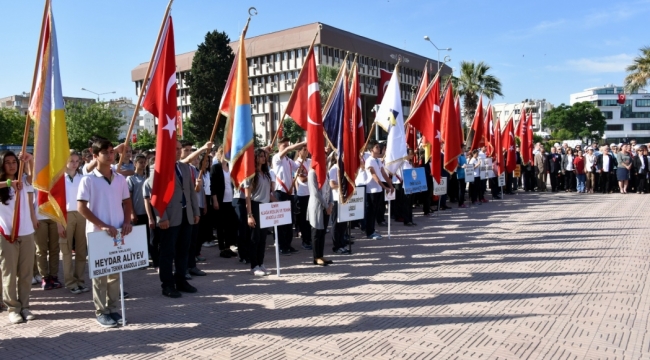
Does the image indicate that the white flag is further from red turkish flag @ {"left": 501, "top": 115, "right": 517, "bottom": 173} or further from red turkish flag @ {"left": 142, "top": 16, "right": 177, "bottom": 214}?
red turkish flag @ {"left": 501, "top": 115, "right": 517, "bottom": 173}

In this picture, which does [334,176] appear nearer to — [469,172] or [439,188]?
[439,188]

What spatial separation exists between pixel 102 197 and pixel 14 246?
1.28 metres

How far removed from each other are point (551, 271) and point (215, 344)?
18.0 feet

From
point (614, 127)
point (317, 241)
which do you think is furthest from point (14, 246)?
point (614, 127)

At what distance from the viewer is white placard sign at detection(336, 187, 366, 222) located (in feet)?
30.5

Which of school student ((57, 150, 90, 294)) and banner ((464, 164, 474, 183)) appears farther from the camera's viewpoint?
banner ((464, 164, 474, 183))

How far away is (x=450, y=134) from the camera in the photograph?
13.5 m

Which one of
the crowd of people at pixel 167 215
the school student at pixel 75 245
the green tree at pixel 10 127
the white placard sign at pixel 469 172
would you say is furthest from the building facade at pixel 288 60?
the school student at pixel 75 245

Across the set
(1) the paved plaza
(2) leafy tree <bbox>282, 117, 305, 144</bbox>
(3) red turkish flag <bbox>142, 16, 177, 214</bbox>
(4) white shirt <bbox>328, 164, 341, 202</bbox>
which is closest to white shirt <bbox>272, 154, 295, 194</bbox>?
(4) white shirt <bbox>328, 164, 341, 202</bbox>

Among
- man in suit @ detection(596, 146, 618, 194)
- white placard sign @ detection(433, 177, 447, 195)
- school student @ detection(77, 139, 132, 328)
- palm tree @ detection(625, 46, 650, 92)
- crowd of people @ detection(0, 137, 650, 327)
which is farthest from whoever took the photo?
palm tree @ detection(625, 46, 650, 92)

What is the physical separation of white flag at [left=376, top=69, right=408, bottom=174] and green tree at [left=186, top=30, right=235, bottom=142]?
4419 cm

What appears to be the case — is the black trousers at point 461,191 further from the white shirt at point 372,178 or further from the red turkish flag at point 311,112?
the red turkish flag at point 311,112

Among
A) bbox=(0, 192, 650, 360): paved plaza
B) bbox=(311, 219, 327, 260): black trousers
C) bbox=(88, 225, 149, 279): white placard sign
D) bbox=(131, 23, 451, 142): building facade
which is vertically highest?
bbox=(131, 23, 451, 142): building facade

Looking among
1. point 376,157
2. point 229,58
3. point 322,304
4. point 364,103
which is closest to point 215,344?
point 322,304
